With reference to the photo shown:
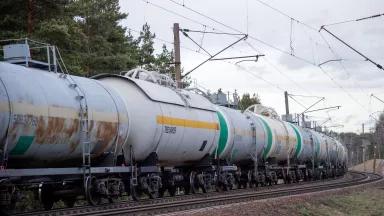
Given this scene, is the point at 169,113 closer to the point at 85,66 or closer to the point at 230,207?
the point at 230,207

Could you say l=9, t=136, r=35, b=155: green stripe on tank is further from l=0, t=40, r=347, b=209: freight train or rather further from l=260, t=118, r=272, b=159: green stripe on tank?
l=260, t=118, r=272, b=159: green stripe on tank

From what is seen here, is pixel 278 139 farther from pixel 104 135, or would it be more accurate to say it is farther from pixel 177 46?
pixel 104 135

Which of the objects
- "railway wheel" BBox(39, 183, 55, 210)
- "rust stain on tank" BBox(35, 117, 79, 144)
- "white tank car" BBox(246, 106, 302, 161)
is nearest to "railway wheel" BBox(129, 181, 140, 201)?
"railway wheel" BBox(39, 183, 55, 210)

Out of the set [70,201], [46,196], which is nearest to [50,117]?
[46,196]

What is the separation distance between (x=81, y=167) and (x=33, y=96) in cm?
273

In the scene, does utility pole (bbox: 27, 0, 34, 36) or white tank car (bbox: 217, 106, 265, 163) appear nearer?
white tank car (bbox: 217, 106, 265, 163)

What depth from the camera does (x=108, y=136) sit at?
49.7 ft

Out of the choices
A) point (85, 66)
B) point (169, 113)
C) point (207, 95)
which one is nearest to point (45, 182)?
point (169, 113)

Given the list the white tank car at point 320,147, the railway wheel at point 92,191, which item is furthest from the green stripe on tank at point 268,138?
the railway wheel at point 92,191

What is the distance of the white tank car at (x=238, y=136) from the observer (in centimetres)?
2350

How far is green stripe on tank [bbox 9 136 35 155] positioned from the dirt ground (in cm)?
359

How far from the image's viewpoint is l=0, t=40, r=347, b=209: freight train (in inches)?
484

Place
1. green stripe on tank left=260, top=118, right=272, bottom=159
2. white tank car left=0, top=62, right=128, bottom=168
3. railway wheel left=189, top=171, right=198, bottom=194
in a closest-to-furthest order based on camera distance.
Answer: white tank car left=0, top=62, right=128, bottom=168 < railway wheel left=189, top=171, right=198, bottom=194 < green stripe on tank left=260, top=118, right=272, bottom=159

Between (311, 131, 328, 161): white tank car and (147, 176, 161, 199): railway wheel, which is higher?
(311, 131, 328, 161): white tank car
